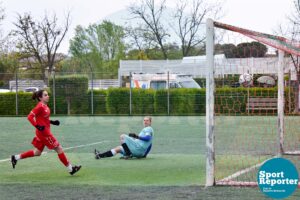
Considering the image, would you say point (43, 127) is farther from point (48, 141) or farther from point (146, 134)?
point (146, 134)

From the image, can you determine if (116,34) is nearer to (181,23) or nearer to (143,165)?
(181,23)

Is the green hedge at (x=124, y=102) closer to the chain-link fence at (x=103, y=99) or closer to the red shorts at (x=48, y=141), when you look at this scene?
the chain-link fence at (x=103, y=99)

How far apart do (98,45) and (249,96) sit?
60.6 metres

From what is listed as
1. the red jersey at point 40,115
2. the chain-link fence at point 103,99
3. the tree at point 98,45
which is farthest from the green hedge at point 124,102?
the tree at point 98,45

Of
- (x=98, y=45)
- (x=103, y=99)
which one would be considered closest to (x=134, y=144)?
(x=103, y=99)

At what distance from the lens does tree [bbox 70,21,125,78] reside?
7400 cm

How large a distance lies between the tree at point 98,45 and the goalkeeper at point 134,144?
2294 inches

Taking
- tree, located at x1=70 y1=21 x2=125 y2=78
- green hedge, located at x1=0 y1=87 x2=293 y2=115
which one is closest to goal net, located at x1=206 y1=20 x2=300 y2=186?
green hedge, located at x1=0 y1=87 x2=293 y2=115

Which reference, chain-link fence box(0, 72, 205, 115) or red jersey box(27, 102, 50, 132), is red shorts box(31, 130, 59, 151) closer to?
red jersey box(27, 102, 50, 132)

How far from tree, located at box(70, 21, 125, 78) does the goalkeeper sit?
191 feet

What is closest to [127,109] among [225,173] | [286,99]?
[286,99]

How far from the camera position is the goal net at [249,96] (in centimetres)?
1018

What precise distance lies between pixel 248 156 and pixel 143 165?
2728 millimetres

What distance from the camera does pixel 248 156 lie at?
47.8ft
